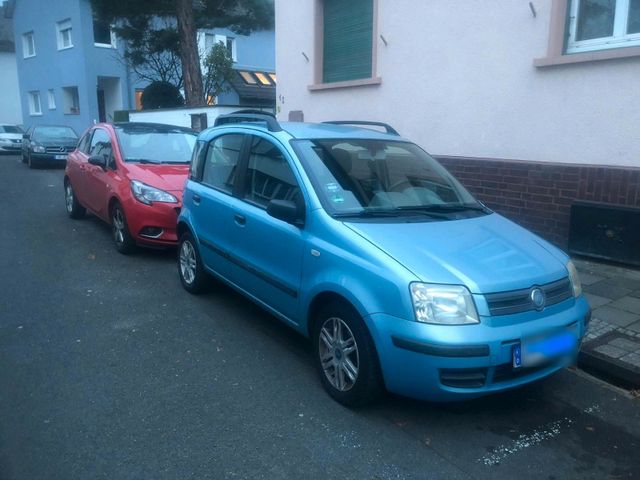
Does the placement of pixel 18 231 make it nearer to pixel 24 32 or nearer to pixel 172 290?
→ pixel 172 290

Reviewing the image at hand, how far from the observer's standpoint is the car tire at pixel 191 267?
6.17 m

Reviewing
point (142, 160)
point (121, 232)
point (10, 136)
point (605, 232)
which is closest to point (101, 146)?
point (142, 160)

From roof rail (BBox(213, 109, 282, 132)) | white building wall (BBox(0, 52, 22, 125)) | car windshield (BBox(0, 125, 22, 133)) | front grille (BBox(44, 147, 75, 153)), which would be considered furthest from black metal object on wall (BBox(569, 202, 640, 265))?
white building wall (BBox(0, 52, 22, 125))

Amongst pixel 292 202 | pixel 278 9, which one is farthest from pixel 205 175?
pixel 278 9

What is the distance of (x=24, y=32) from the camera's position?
33375 millimetres

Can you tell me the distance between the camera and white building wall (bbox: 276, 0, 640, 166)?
6996mm

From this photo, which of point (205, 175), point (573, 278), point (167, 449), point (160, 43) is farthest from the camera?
point (160, 43)

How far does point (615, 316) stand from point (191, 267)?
4.10m

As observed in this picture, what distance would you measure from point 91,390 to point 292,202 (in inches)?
75.1

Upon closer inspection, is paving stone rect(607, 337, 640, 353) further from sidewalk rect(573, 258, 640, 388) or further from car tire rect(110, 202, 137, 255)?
car tire rect(110, 202, 137, 255)

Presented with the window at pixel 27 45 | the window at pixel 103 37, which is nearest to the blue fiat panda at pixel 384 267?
the window at pixel 103 37

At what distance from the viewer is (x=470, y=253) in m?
3.93

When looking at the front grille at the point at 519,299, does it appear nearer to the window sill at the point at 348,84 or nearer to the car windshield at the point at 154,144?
the car windshield at the point at 154,144

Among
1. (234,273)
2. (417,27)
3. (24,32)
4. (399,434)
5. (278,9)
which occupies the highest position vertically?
(24,32)
